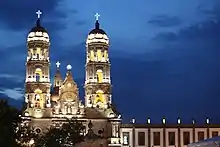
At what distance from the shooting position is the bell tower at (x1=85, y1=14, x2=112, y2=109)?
83562mm

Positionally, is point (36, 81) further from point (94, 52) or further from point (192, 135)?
point (192, 135)

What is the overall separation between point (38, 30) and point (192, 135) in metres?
27.5

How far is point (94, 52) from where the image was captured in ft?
277

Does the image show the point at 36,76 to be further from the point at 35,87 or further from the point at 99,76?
the point at 99,76

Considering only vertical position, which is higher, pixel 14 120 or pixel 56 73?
pixel 56 73

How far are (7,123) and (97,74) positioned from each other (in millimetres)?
46163

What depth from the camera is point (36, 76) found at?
272ft

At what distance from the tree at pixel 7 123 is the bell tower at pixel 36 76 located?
40.6 meters

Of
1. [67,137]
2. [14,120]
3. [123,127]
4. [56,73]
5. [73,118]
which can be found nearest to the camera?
[14,120]

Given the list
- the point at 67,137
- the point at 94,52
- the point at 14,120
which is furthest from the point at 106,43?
the point at 14,120

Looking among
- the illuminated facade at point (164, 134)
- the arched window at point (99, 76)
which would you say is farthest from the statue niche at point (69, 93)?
the illuminated facade at point (164, 134)

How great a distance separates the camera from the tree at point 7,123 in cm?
3625

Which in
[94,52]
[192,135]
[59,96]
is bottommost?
[192,135]

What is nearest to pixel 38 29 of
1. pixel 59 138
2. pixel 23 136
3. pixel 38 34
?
pixel 38 34
